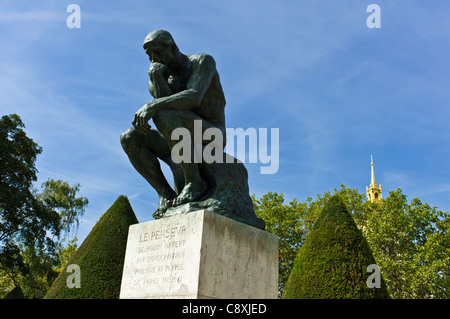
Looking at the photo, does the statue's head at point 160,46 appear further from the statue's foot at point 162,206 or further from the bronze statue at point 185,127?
the statue's foot at point 162,206

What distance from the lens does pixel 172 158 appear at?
18.9ft

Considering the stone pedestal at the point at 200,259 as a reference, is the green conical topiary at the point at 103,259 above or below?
above

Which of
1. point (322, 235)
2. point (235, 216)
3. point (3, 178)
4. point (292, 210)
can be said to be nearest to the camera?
point (235, 216)

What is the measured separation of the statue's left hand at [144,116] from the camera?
18.2ft

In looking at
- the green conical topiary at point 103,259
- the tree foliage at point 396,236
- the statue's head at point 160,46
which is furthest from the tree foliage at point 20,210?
the statue's head at point 160,46

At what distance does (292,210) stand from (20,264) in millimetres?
18549

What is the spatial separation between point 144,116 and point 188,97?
610mm

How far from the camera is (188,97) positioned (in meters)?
5.57

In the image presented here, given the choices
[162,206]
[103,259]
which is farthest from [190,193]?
[103,259]

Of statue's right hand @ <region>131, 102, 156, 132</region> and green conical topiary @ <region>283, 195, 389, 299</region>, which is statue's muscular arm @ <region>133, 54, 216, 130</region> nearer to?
statue's right hand @ <region>131, 102, 156, 132</region>

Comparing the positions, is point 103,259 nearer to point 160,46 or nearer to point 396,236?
point 160,46

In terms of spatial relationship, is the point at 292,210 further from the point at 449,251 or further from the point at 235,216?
the point at 235,216
